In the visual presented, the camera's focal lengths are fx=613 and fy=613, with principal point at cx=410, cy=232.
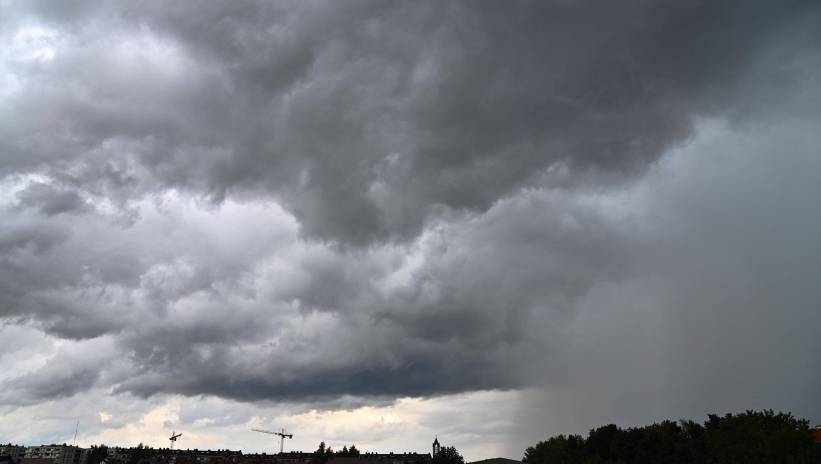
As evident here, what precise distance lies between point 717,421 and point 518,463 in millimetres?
92954

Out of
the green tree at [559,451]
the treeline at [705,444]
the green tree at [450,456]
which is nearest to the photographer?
the treeline at [705,444]

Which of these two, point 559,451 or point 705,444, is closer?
point 705,444

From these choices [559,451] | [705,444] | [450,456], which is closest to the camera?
[705,444]

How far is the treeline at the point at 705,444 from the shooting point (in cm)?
7475

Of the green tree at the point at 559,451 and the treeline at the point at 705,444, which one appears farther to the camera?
the green tree at the point at 559,451

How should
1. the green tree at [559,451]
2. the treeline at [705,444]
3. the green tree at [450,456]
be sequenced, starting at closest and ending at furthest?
the treeline at [705,444] → the green tree at [559,451] → the green tree at [450,456]

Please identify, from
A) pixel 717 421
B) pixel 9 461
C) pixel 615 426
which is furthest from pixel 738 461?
pixel 9 461

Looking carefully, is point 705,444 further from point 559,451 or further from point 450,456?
point 450,456

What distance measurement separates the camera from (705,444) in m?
98.9

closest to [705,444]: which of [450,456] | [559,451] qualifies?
[559,451]

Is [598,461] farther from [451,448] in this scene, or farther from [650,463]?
[451,448]

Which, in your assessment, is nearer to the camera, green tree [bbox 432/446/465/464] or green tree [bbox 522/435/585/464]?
green tree [bbox 522/435/585/464]

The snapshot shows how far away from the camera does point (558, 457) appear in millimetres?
133125

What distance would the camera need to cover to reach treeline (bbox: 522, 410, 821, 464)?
74.8 metres
